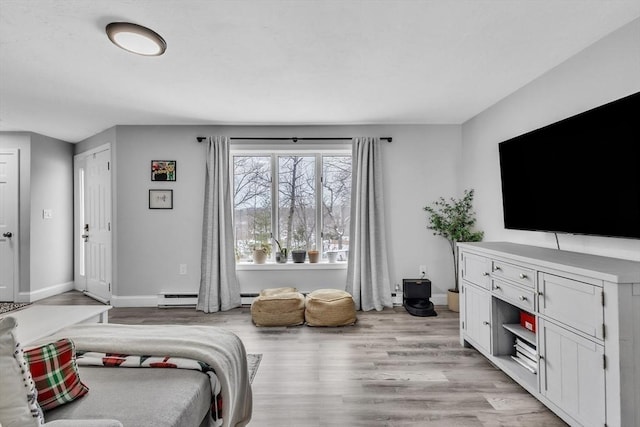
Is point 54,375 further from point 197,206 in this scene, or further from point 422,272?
point 422,272

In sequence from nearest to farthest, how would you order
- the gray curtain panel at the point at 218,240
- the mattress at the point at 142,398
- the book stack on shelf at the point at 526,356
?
the mattress at the point at 142,398 < the book stack on shelf at the point at 526,356 < the gray curtain panel at the point at 218,240

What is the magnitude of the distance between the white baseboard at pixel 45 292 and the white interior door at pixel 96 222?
307 millimetres

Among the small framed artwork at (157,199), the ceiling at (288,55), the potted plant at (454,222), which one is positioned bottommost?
the potted plant at (454,222)

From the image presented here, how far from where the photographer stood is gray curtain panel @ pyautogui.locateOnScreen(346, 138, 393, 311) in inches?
150

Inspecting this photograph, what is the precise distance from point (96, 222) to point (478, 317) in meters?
4.98

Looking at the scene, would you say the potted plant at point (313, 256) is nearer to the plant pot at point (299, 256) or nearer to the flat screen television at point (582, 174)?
the plant pot at point (299, 256)

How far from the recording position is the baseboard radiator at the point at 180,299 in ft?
12.8

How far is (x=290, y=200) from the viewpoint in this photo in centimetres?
409

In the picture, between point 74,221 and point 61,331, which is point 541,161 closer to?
point 61,331

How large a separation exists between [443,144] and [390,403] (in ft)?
10.5

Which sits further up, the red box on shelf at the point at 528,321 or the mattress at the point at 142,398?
the mattress at the point at 142,398

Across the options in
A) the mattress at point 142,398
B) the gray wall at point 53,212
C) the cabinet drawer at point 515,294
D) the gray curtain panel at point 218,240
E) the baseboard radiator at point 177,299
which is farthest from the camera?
the gray wall at point 53,212

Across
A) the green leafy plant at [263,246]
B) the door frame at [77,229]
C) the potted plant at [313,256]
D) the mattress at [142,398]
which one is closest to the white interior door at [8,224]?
the door frame at [77,229]

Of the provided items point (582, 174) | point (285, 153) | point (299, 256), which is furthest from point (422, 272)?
point (285, 153)
